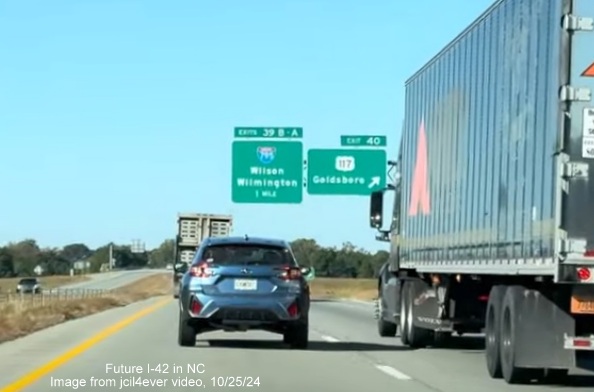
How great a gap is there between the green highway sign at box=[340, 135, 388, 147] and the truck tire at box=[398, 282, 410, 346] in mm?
20800

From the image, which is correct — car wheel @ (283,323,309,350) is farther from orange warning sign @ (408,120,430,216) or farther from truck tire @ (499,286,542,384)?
truck tire @ (499,286,542,384)

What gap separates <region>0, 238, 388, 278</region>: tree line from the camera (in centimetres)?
12440

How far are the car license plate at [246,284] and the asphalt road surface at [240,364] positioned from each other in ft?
3.26

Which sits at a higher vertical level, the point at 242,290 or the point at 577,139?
the point at 577,139

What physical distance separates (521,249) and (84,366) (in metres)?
6.18

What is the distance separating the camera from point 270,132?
145 feet

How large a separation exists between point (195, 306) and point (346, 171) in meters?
25.6

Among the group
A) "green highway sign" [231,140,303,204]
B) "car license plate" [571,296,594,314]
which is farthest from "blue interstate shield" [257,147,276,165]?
"car license plate" [571,296,594,314]

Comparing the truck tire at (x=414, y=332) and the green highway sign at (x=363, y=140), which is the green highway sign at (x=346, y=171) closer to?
the green highway sign at (x=363, y=140)

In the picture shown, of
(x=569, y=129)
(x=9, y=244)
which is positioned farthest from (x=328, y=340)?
(x=9, y=244)

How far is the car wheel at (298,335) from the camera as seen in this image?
64.6 feet

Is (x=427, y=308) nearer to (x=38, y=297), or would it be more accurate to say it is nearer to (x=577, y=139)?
(x=577, y=139)

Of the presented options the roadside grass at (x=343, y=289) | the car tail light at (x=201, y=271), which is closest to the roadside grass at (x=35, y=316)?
the car tail light at (x=201, y=271)

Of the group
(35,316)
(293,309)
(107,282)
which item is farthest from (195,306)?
(107,282)
